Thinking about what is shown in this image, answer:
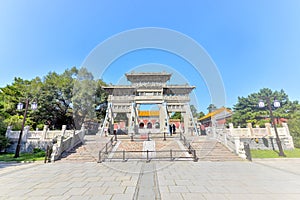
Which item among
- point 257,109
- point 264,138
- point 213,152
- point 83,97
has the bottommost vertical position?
point 213,152

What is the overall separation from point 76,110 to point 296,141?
2530 centimetres

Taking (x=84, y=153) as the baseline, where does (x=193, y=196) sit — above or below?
below

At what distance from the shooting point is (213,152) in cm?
1088

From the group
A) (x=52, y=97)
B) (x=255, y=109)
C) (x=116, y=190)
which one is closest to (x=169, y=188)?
(x=116, y=190)

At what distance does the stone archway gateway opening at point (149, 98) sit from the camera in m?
21.8

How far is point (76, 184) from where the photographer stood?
4.99 metres

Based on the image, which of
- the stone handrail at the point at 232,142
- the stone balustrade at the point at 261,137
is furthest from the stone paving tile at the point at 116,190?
the stone balustrade at the point at 261,137

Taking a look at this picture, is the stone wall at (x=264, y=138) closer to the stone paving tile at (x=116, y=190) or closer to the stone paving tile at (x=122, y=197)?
the stone paving tile at (x=116, y=190)

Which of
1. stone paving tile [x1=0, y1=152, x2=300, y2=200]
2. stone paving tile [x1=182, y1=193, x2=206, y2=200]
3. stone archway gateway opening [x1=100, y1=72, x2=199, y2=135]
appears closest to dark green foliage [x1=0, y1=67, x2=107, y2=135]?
stone archway gateway opening [x1=100, y1=72, x2=199, y2=135]

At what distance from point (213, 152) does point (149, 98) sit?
12.8 m

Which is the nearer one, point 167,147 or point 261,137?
point 167,147

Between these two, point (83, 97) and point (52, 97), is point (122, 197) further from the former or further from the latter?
point (52, 97)

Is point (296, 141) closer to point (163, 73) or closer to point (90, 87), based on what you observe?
point (163, 73)

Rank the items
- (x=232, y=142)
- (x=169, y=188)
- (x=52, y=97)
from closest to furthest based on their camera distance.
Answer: (x=169, y=188) < (x=232, y=142) < (x=52, y=97)
